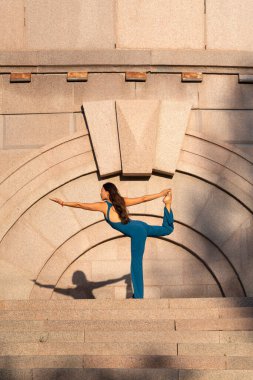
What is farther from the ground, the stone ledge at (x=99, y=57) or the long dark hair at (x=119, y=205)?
the stone ledge at (x=99, y=57)

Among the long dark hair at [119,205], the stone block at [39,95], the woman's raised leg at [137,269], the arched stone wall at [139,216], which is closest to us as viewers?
the long dark hair at [119,205]

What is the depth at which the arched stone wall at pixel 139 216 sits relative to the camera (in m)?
20.2

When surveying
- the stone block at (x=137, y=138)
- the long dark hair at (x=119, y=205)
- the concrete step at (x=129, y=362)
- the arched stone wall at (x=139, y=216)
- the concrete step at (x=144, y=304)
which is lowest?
the concrete step at (x=129, y=362)

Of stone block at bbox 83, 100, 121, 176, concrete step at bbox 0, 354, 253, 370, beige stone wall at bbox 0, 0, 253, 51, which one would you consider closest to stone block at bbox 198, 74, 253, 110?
beige stone wall at bbox 0, 0, 253, 51

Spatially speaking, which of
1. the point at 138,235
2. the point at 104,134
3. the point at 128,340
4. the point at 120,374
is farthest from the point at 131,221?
the point at 120,374

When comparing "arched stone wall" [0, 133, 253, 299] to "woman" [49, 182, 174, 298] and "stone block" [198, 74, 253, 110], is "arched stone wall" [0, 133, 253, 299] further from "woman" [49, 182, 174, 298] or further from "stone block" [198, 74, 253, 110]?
"woman" [49, 182, 174, 298]

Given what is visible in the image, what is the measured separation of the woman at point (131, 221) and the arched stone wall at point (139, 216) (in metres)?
2.47

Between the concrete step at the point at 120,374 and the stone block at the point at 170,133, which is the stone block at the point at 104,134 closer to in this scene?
the stone block at the point at 170,133

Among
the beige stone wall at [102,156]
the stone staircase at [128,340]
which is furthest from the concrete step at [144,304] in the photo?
the beige stone wall at [102,156]

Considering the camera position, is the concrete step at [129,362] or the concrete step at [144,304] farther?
the concrete step at [144,304]

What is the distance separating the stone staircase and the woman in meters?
1.33

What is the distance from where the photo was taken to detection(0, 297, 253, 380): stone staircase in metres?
13.5

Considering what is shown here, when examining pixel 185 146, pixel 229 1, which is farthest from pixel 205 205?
pixel 229 1

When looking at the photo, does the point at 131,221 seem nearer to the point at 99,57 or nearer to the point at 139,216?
the point at 139,216
